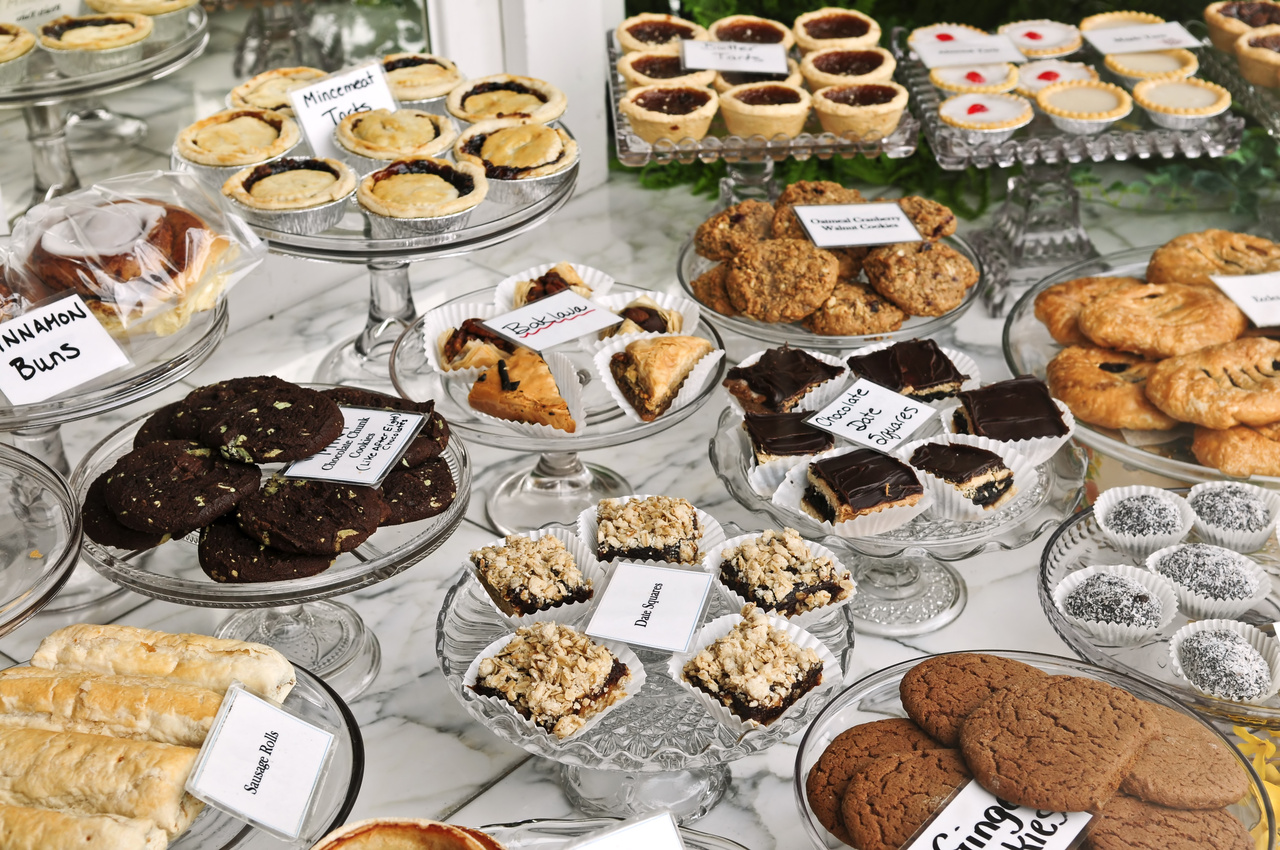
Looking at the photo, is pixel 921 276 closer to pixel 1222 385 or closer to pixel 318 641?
pixel 1222 385

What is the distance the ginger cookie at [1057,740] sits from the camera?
1521mm

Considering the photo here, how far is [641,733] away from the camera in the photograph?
1.79 m

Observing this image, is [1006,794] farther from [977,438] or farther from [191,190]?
[191,190]

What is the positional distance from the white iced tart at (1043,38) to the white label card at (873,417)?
186 cm

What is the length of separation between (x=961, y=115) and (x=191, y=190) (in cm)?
206

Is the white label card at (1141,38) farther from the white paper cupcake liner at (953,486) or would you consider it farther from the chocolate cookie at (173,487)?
the chocolate cookie at (173,487)

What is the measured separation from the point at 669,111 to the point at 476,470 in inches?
45.0

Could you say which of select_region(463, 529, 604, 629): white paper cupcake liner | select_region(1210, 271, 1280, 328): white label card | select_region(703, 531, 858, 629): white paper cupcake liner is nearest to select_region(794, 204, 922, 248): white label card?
select_region(1210, 271, 1280, 328): white label card

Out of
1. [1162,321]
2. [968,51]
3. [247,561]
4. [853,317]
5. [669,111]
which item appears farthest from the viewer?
[968,51]

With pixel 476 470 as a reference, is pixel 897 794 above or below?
above

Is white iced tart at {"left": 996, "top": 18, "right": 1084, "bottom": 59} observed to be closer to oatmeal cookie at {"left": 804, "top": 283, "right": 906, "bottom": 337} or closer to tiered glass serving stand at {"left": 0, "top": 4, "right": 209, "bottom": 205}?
oatmeal cookie at {"left": 804, "top": 283, "right": 906, "bottom": 337}

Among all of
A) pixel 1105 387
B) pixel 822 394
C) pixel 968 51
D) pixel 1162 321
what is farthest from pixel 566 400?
pixel 968 51

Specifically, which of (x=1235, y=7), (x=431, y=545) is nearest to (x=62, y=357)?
(x=431, y=545)

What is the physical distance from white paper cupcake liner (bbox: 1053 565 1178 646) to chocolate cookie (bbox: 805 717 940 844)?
474 millimetres
